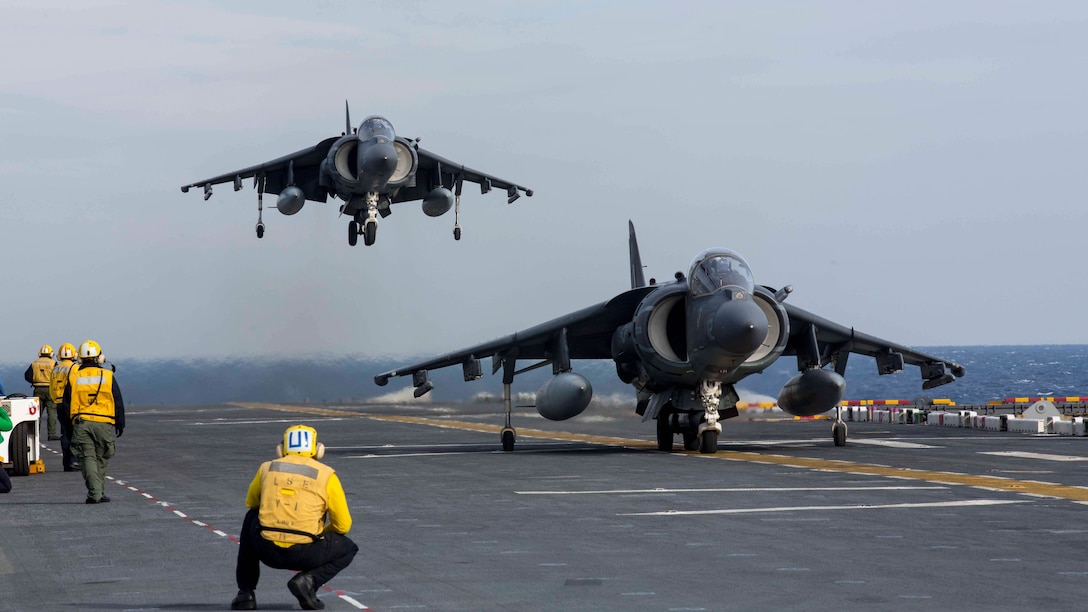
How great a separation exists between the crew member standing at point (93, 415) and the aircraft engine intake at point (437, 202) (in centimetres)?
1975

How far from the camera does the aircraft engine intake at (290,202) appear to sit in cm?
3619

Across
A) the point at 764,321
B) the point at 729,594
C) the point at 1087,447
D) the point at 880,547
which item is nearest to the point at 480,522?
the point at 880,547

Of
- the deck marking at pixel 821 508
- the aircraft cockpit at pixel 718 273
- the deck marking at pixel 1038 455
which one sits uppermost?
the aircraft cockpit at pixel 718 273

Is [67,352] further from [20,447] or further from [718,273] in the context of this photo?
[718,273]

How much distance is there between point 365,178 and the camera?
1375 inches

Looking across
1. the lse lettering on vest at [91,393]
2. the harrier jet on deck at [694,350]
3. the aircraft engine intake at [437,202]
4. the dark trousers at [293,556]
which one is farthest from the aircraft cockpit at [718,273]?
the dark trousers at [293,556]

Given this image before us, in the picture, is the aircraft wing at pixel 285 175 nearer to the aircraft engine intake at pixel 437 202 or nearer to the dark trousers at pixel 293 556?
the aircraft engine intake at pixel 437 202

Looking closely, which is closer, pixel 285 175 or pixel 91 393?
pixel 91 393

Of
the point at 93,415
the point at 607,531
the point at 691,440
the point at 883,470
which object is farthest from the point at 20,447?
the point at 883,470

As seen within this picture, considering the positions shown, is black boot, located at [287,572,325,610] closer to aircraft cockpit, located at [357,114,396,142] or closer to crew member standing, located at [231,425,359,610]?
crew member standing, located at [231,425,359,610]

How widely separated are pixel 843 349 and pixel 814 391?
4759 mm

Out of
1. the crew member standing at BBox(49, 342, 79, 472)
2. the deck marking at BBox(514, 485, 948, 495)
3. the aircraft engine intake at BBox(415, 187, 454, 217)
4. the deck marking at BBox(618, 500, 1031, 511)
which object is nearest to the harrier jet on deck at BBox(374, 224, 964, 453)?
the aircraft engine intake at BBox(415, 187, 454, 217)

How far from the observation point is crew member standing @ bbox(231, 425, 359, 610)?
978 cm

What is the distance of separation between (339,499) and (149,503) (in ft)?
32.5
